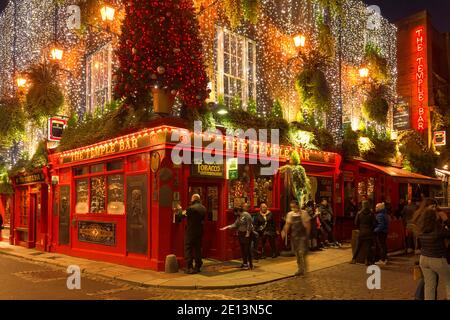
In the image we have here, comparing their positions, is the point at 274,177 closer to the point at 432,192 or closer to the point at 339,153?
the point at 339,153

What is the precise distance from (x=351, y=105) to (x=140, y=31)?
39.6 feet

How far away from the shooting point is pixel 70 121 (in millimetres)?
16828

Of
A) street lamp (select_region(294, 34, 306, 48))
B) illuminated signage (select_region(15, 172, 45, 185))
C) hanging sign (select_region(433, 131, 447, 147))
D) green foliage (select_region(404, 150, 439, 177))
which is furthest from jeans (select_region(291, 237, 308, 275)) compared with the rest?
hanging sign (select_region(433, 131, 447, 147))

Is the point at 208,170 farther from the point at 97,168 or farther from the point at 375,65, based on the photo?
the point at 375,65

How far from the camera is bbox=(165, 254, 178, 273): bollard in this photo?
11.7m

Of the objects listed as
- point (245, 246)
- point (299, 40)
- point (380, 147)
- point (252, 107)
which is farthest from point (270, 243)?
point (380, 147)

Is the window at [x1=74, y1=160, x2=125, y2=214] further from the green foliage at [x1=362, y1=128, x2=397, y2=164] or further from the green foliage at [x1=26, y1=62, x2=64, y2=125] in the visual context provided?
the green foliage at [x1=362, y1=128, x2=397, y2=164]

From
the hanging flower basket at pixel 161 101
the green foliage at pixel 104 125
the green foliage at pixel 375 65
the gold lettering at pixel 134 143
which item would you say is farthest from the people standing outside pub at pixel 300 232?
the green foliage at pixel 375 65

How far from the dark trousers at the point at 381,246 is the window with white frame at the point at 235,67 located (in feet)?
21.0

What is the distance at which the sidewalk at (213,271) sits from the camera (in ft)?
33.8

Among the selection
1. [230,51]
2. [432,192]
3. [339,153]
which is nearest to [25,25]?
[230,51]

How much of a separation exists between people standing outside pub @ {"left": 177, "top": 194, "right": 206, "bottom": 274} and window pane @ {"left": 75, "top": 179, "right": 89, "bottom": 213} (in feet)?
17.9

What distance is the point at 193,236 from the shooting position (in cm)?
1156

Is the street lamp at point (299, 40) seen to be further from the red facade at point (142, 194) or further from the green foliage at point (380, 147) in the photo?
the green foliage at point (380, 147)
